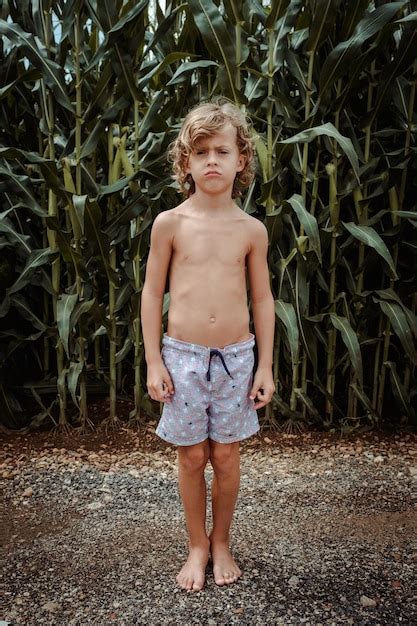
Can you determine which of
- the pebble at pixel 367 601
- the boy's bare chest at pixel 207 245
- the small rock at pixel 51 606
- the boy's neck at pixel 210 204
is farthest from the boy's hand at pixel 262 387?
the small rock at pixel 51 606

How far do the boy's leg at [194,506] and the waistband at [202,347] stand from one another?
0.24 m

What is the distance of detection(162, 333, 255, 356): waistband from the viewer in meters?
1.42

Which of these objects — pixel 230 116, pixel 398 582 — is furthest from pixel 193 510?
pixel 230 116

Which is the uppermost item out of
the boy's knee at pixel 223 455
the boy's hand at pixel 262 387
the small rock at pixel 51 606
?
the boy's hand at pixel 262 387

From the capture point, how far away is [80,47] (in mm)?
2328

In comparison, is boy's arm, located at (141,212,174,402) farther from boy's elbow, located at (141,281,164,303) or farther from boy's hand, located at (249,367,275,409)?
boy's hand, located at (249,367,275,409)

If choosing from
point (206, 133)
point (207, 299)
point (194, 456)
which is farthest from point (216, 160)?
point (194, 456)

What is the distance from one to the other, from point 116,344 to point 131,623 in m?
1.30

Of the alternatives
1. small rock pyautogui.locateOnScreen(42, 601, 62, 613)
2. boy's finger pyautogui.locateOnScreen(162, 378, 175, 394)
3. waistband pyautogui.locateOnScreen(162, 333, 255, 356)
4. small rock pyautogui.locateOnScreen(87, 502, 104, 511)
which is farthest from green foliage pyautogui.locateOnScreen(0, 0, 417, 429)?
small rock pyautogui.locateOnScreen(42, 601, 62, 613)

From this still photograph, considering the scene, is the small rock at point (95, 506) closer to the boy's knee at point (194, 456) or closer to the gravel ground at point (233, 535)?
the gravel ground at point (233, 535)

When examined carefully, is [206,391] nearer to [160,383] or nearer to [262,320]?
[160,383]

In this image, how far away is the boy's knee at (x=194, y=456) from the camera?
4.86 ft

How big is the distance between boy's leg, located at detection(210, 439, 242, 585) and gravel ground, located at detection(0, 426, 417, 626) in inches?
1.6

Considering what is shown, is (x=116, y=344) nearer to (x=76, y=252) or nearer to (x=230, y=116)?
(x=76, y=252)
